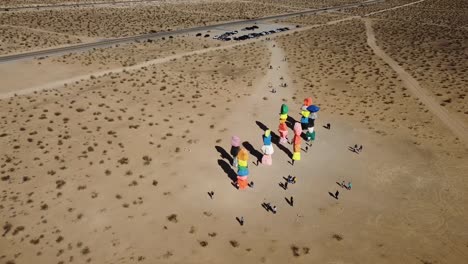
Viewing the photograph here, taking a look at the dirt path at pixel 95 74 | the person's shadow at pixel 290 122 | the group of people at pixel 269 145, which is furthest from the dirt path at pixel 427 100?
the dirt path at pixel 95 74

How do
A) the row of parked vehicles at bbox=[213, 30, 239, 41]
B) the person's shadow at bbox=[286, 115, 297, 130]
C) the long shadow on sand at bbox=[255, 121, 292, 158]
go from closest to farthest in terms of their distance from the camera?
the long shadow on sand at bbox=[255, 121, 292, 158] → the person's shadow at bbox=[286, 115, 297, 130] → the row of parked vehicles at bbox=[213, 30, 239, 41]

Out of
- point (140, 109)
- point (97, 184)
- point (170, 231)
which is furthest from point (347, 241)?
point (140, 109)

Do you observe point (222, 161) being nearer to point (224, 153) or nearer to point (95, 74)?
point (224, 153)

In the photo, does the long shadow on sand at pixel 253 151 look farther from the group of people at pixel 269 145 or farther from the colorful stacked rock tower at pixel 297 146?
the colorful stacked rock tower at pixel 297 146

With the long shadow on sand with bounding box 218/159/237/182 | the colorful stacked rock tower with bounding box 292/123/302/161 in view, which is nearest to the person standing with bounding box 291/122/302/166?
the colorful stacked rock tower with bounding box 292/123/302/161

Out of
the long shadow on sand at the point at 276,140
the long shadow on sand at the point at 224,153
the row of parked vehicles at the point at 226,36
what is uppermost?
the row of parked vehicles at the point at 226,36

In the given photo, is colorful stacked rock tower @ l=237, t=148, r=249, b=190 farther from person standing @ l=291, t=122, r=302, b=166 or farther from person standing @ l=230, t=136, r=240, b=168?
person standing @ l=291, t=122, r=302, b=166

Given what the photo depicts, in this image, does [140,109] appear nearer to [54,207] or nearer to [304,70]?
[54,207]

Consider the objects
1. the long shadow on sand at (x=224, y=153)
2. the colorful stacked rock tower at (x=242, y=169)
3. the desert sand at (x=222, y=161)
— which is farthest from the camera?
the long shadow on sand at (x=224, y=153)
